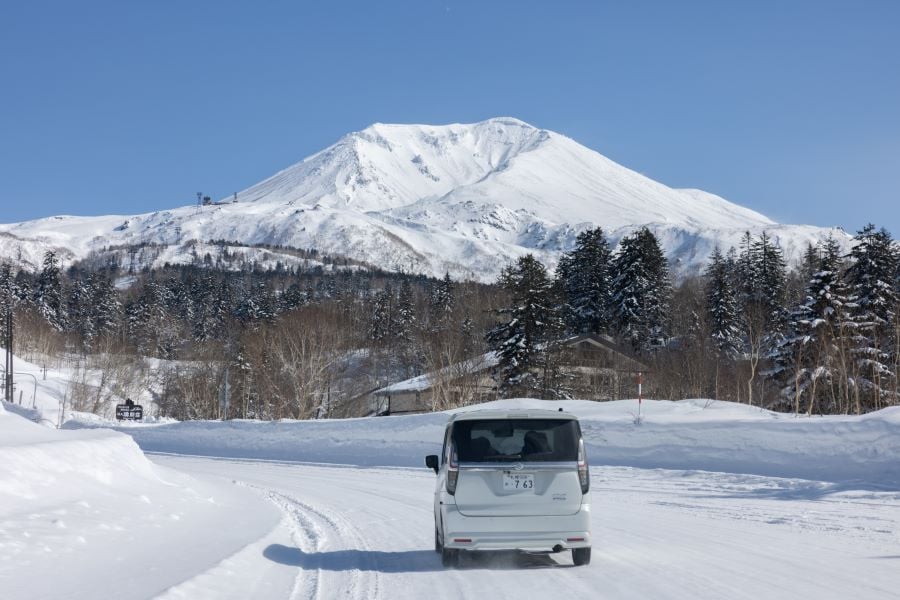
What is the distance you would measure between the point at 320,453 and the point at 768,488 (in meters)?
20.1

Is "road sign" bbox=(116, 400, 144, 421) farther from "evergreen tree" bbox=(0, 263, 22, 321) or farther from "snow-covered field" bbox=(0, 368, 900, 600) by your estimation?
"evergreen tree" bbox=(0, 263, 22, 321)

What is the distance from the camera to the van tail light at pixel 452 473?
9602mm

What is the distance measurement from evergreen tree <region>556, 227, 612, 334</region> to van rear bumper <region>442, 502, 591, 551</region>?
63.6 m

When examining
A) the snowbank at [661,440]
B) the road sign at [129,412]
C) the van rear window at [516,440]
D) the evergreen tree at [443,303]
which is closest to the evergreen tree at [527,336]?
the snowbank at [661,440]

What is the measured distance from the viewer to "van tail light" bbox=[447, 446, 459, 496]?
9.60 m

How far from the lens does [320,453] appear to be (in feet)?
111

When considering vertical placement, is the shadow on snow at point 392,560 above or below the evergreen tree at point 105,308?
below

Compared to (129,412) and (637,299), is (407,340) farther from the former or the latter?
(129,412)

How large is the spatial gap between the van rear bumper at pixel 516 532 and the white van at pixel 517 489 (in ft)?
0.04

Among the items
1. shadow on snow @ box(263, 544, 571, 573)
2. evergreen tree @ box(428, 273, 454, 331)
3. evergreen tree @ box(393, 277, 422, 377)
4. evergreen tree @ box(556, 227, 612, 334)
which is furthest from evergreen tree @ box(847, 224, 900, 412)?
evergreen tree @ box(428, 273, 454, 331)

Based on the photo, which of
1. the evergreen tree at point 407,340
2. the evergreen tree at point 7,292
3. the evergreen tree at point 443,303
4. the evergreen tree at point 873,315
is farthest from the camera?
the evergreen tree at point 7,292

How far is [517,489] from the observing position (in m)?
9.46

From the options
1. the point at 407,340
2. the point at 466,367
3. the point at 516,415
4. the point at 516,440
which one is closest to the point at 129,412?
the point at 466,367

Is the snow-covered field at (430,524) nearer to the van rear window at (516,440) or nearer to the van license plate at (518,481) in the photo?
the van license plate at (518,481)
